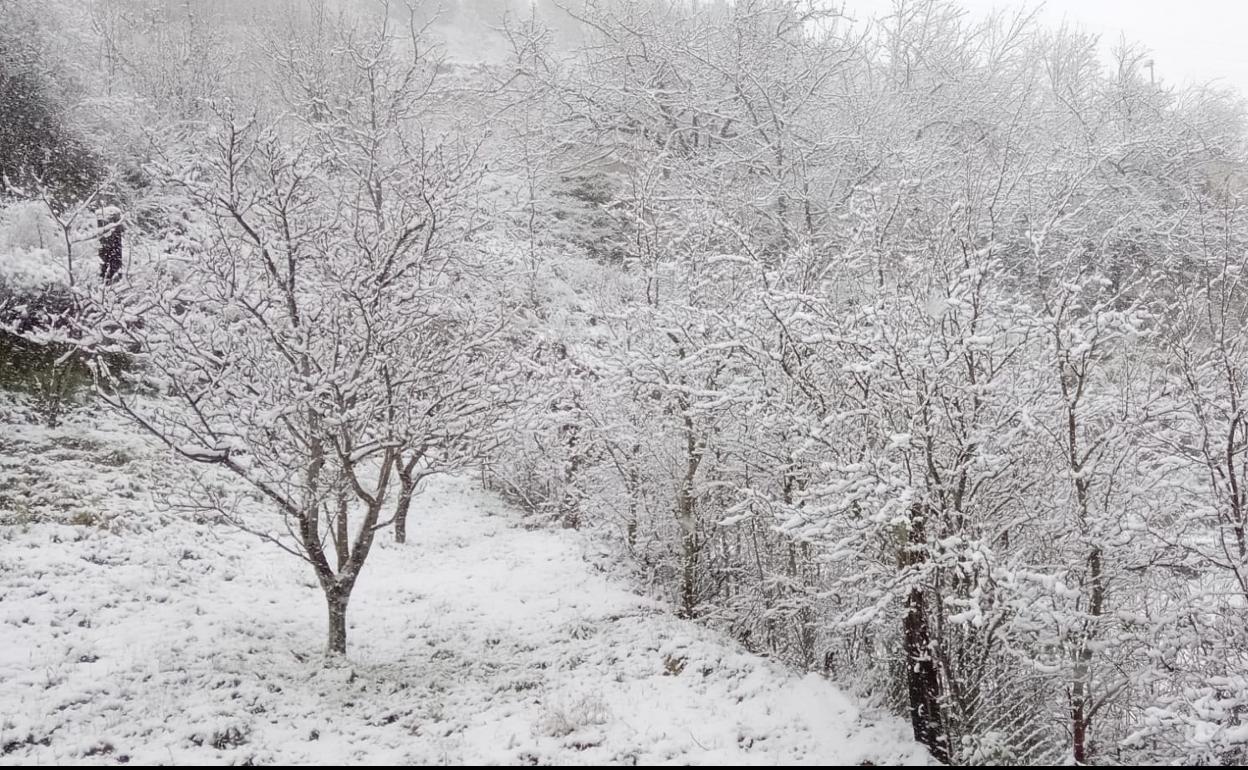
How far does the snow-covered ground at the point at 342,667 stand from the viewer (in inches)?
Result: 233

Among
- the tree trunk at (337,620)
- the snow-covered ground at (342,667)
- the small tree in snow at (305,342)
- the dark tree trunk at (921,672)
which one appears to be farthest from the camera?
the tree trunk at (337,620)

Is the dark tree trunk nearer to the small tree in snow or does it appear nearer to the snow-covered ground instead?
the snow-covered ground

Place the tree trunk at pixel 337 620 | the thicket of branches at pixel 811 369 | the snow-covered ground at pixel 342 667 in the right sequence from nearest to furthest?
1. the thicket of branches at pixel 811 369
2. the snow-covered ground at pixel 342 667
3. the tree trunk at pixel 337 620

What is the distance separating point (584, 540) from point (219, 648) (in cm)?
624

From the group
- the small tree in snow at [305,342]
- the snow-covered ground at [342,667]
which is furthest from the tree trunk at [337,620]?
the snow-covered ground at [342,667]

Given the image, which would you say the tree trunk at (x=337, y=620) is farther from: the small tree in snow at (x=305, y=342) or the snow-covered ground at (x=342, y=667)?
the snow-covered ground at (x=342, y=667)

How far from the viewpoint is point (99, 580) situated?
880 cm

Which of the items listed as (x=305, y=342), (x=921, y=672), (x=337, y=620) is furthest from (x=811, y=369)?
(x=337, y=620)

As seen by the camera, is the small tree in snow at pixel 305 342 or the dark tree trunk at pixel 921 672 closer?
the dark tree trunk at pixel 921 672

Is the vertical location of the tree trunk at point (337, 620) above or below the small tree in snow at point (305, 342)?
below

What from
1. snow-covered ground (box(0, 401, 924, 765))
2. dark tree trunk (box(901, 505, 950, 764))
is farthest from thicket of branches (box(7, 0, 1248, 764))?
snow-covered ground (box(0, 401, 924, 765))

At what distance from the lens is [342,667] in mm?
7516

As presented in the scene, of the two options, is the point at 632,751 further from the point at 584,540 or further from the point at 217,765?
the point at 584,540

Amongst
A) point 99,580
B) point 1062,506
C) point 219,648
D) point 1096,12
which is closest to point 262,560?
point 99,580
